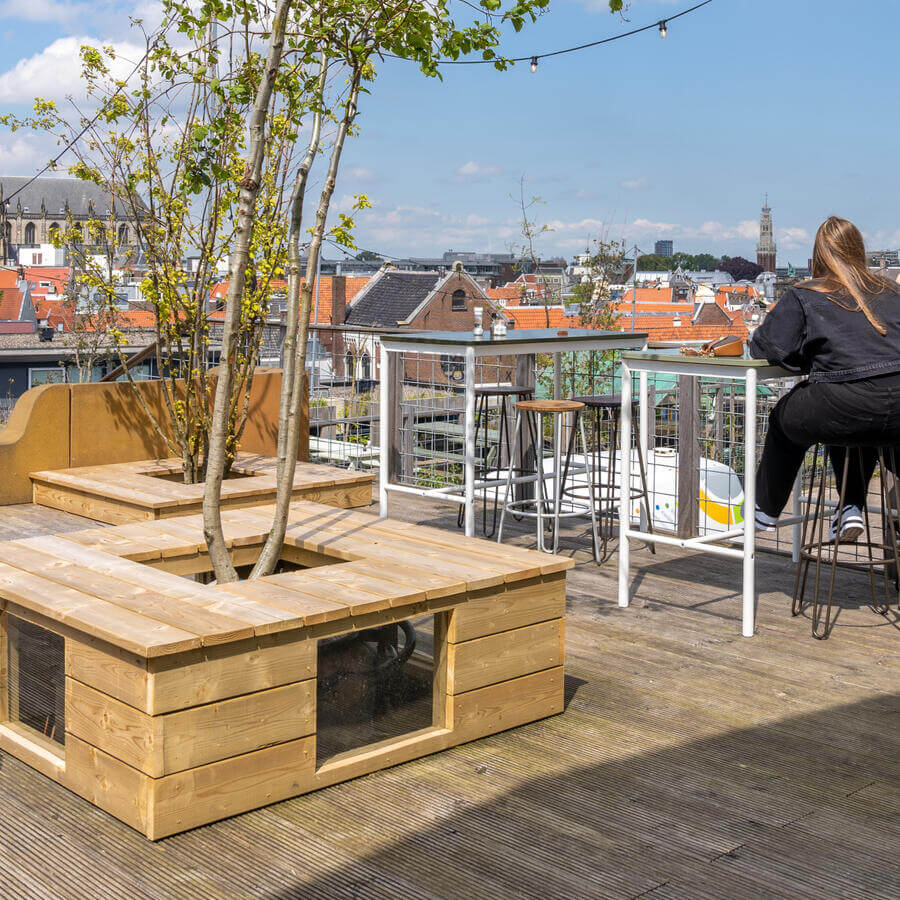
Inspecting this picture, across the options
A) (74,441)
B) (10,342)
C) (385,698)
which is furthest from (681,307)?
(385,698)

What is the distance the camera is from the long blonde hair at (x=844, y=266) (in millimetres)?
4105

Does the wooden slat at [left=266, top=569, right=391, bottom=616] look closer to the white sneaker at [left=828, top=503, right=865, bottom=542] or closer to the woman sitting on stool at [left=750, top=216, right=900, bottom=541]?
the woman sitting on stool at [left=750, top=216, right=900, bottom=541]

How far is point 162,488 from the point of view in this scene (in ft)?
20.9

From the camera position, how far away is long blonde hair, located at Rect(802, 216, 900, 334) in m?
4.11

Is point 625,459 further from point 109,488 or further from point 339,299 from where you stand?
point 339,299

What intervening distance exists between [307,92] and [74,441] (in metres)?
4.06

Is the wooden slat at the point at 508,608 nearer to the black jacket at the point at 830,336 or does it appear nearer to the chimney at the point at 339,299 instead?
the black jacket at the point at 830,336

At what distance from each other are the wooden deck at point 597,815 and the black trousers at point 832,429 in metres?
0.82

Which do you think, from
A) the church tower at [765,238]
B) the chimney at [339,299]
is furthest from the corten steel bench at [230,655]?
the church tower at [765,238]

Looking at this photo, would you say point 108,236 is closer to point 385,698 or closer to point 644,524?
point 644,524

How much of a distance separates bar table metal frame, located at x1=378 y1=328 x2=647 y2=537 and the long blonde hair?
1557 millimetres

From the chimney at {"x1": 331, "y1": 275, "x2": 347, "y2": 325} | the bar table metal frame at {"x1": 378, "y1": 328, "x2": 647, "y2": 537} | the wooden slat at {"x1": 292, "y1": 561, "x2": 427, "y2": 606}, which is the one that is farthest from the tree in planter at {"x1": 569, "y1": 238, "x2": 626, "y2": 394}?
the chimney at {"x1": 331, "y1": 275, "x2": 347, "y2": 325}

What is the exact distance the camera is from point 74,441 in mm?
7117

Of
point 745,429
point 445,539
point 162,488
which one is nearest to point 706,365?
point 745,429
